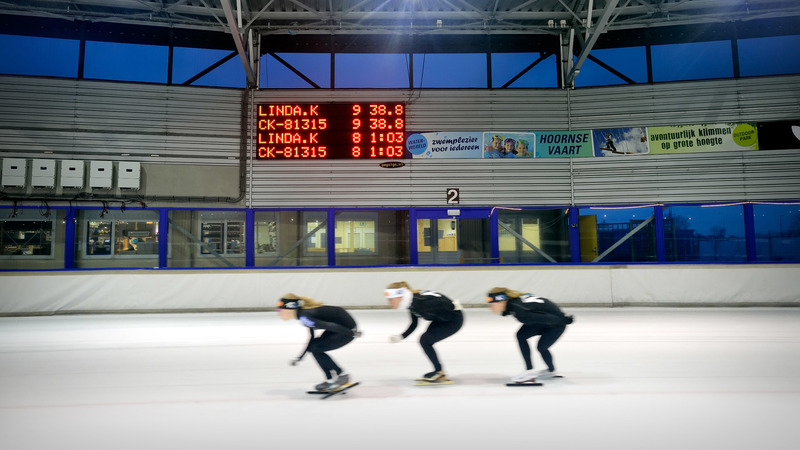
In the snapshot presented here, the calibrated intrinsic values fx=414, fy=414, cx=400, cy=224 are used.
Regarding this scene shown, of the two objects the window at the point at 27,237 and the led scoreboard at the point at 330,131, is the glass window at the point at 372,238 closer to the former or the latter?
the led scoreboard at the point at 330,131

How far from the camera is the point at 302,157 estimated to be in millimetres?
10438

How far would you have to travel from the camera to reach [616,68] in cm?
1209

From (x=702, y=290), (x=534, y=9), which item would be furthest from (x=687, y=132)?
(x=534, y=9)

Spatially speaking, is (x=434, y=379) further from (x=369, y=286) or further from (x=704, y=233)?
(x=704, y=233)

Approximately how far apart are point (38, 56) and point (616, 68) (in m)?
16.1

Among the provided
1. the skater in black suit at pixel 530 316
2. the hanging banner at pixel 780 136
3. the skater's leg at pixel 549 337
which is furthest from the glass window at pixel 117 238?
the hanging banner at pixel 780 136

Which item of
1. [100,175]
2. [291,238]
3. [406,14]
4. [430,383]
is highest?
[406,14]

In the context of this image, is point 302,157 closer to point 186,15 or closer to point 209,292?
point 209,292

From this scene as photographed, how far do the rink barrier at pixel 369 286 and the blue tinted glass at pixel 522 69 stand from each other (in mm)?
5597

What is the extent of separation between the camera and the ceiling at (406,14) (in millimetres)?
10953

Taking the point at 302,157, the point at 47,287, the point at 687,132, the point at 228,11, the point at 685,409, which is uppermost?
the point at 228,11

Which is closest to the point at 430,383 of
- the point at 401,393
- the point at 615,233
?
the point at 401,393

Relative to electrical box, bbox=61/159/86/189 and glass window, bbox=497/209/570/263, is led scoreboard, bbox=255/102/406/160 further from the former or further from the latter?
electrical box, bbox=61/159/86/189

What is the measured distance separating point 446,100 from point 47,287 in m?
10.9
